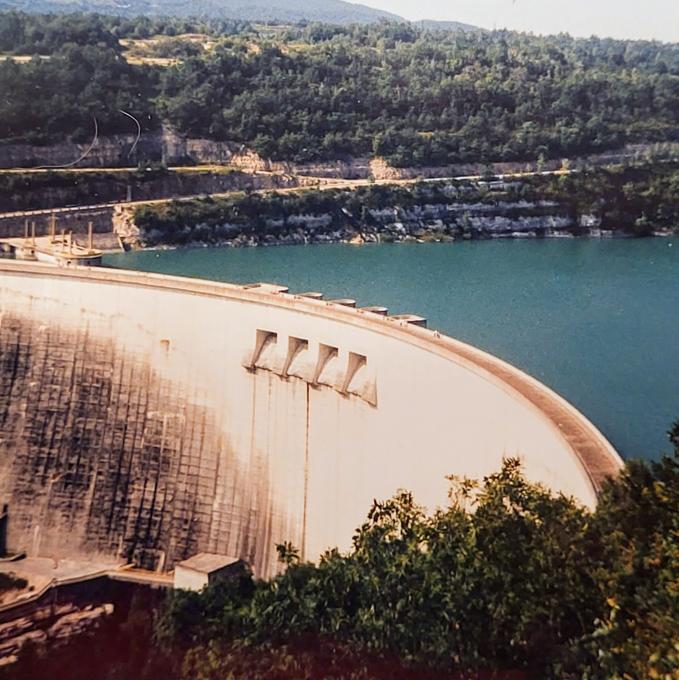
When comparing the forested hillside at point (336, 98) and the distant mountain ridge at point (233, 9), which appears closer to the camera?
the forested hillside at point (336, 98)

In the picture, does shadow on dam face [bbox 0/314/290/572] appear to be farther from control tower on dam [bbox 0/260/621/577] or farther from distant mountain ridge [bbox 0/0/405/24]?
distant mountain ridge [bbox 0/0/405/24]

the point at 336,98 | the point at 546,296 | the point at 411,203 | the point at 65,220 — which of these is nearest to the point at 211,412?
the point at 546,296

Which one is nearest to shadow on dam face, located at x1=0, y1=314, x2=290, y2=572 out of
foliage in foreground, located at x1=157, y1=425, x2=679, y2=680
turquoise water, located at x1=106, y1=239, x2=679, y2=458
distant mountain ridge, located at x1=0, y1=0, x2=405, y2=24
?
foliage in foreground, located at x1=157, y1=425, x2=679, y2=680

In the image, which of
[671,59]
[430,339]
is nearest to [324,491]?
[430,339]

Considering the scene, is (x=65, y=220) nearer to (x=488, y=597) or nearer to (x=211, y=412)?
(x=211, y=412)

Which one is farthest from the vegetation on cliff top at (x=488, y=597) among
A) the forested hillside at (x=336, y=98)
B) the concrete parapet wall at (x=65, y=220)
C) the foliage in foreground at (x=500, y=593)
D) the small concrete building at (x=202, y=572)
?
the forested hillside at (x=336, y=98)

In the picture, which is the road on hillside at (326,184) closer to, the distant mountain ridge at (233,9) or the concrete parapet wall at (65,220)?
Answer: the concrete parapet wall at (65,220)

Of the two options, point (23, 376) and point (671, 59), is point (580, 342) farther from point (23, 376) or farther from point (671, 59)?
point (671, 59)
